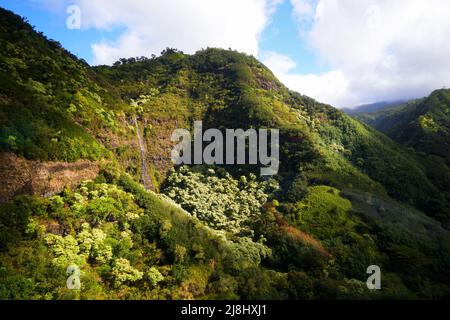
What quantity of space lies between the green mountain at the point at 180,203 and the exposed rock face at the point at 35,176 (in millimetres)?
110

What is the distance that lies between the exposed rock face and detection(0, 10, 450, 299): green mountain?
0.36 feet

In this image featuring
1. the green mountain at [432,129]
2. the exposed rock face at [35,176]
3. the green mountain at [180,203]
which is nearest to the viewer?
the exposed rock face at [35,176]

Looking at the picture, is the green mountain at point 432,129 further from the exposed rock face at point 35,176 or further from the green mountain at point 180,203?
the exposed rock face at point 35,176

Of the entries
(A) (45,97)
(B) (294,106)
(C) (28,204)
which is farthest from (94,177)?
(B) (294,106)

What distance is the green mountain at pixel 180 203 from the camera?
28.5 m

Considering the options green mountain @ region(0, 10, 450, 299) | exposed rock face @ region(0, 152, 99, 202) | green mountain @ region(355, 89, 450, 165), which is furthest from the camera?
green mountain @ region(355, 89, 450, 165)

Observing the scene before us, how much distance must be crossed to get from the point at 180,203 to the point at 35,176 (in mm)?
22468

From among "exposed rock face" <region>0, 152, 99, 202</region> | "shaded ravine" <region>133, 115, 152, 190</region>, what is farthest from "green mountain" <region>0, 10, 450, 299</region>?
"shaded ravine" <region>133, 115, 152, 190</region>

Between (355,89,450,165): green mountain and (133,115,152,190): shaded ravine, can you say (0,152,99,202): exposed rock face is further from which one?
(355,89,450,165): green mountain

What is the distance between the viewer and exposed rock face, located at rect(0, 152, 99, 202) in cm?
2820

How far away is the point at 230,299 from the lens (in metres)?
29.4

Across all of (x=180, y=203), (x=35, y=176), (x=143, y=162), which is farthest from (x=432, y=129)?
(x=35, y=176)

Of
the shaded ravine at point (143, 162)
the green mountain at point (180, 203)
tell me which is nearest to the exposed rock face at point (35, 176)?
the green mountain at point (180, 203)

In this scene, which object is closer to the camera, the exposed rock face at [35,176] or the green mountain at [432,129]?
the exposed rock face at [35,176]
